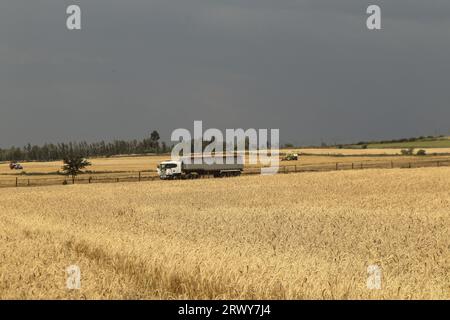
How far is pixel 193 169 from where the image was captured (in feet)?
225

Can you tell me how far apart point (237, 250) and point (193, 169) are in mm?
54399

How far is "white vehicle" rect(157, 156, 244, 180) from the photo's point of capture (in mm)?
67938

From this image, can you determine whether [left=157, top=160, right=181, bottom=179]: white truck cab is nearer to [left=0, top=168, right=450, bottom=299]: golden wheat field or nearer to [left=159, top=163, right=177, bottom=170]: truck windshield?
[left=159, top=163, right=177, bottom=170]: truck windshield

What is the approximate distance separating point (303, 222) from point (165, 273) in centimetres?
1381

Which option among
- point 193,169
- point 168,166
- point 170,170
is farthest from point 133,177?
point 193,169

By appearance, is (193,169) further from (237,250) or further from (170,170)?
(237,250)

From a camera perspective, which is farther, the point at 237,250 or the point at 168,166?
the point at 168,166

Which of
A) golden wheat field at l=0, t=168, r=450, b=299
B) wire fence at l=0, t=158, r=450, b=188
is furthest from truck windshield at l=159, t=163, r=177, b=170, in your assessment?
golden wheat field at l=0, t=168, r=450, b=299

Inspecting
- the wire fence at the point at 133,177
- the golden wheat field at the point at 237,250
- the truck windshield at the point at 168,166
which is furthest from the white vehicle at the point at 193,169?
the golden wheat field at the point at 237,250

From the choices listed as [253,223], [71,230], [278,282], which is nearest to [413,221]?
[253,223]

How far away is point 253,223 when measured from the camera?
2384cm

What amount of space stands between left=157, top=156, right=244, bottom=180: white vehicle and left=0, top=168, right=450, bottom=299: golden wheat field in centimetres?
3115

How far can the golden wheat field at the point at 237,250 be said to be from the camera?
955 cm

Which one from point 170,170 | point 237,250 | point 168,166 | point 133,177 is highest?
point 237,250
